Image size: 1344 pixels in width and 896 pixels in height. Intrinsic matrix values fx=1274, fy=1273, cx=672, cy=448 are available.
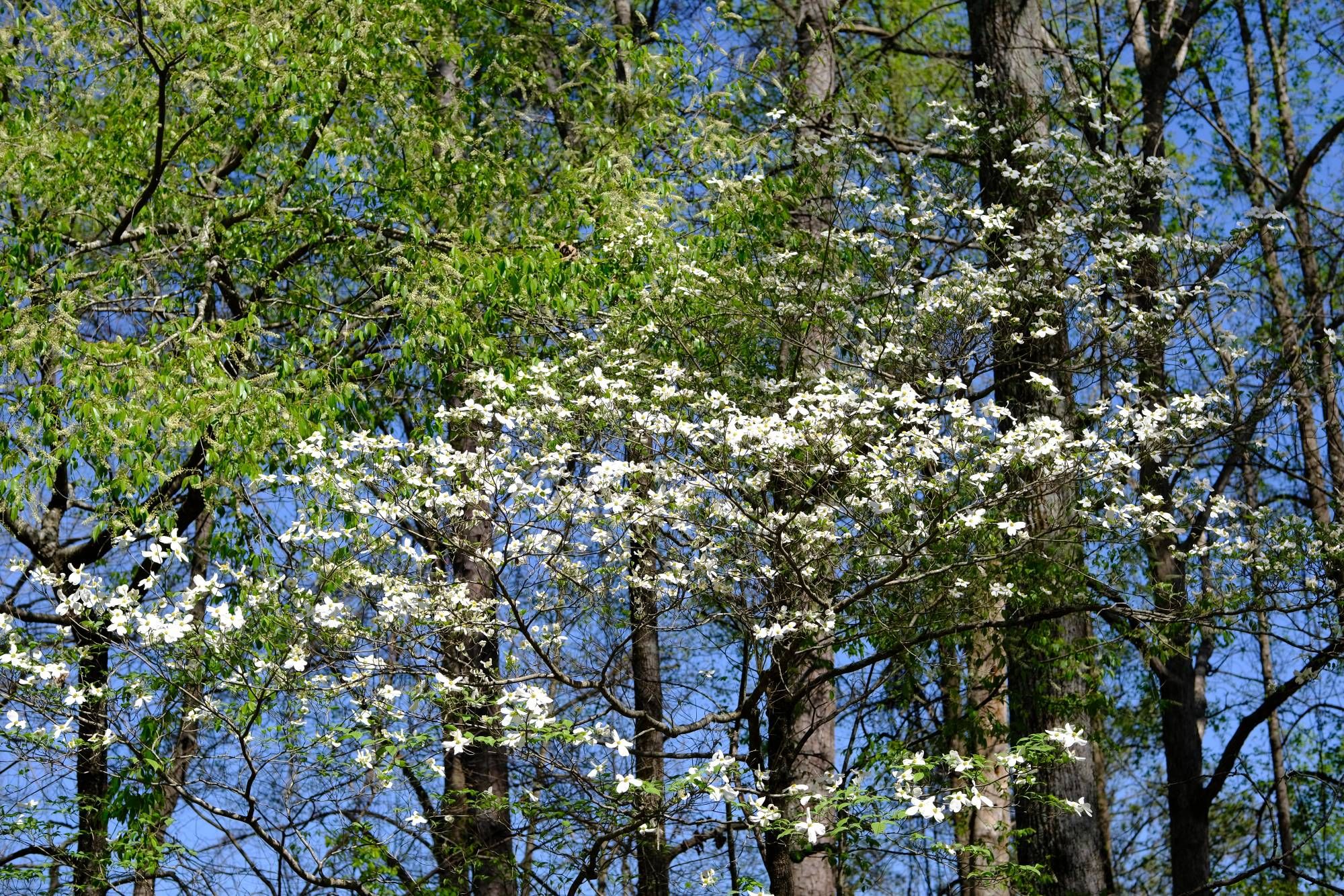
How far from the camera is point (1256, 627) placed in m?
8.84

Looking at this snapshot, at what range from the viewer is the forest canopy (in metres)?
6.97

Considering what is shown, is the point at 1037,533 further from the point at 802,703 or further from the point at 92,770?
the point at 92,770

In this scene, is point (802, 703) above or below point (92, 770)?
above

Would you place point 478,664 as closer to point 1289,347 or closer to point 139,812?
point 139,812

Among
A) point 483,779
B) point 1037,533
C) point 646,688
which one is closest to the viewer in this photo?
point 1037,533

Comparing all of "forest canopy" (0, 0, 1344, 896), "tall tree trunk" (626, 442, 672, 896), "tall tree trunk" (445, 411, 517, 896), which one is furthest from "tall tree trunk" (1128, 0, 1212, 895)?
"tall tree trunk" (445, 411, 517, 896)

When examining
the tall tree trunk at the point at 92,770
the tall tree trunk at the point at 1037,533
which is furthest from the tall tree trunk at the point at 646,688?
the tall tree trunk at the point at 92,770

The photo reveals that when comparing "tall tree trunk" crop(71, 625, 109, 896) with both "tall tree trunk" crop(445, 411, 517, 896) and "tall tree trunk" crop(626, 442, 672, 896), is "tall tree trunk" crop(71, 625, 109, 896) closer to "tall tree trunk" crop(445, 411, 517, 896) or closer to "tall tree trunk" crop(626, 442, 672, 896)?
"tall tree trunk" crop(445, 411, 517, 896)

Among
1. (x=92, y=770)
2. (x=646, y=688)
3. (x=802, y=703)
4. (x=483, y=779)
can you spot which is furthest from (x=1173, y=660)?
(x=92, y=770)

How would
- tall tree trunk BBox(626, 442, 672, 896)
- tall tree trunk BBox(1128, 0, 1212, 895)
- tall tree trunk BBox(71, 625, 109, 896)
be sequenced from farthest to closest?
tall tree trunk BBox(1128, 0, 1212, 895) < tall tree trunk BBox(626, 442, 672, 896) < tall tree trunk BBox(71, 625, 109, 896)

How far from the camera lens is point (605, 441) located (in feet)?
25.7

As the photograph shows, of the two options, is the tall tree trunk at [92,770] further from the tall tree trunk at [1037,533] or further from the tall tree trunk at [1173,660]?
the tall tree trunk at [1173,660]

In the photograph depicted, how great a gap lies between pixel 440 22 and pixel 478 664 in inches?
258

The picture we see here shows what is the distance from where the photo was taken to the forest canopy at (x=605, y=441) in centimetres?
697
